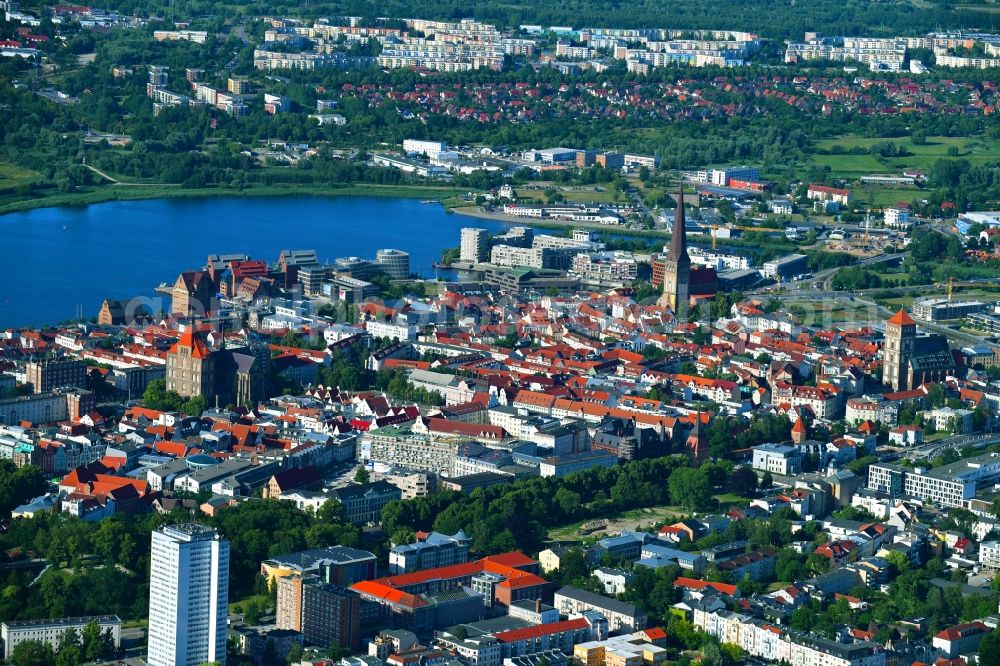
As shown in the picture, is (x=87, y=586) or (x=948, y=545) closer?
(x=87, y=586)

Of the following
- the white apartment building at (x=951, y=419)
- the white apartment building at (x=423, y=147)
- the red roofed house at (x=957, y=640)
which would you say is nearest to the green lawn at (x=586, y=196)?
the white apartment building at (x=423, y=147)

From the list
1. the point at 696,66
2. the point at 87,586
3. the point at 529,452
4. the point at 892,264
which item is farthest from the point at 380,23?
the point at 87,586

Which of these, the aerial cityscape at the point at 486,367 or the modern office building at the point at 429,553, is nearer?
the aerial cityscape at the point at 486,367

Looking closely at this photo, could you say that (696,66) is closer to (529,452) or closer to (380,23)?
(380,23)

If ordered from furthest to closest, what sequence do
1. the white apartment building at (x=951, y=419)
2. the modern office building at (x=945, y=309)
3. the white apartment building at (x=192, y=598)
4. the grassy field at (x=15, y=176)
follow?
the grassy field at (x=15, y=176)
the modern office building at (x=945, y=309)
the white apartment building at (x=951, y=419)
the white apartment building at (x=192, y=598)

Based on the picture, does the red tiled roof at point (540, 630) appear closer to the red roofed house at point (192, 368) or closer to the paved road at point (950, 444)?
the paved road at point (950, 444)

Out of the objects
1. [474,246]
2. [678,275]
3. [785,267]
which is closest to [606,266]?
[474,246]
